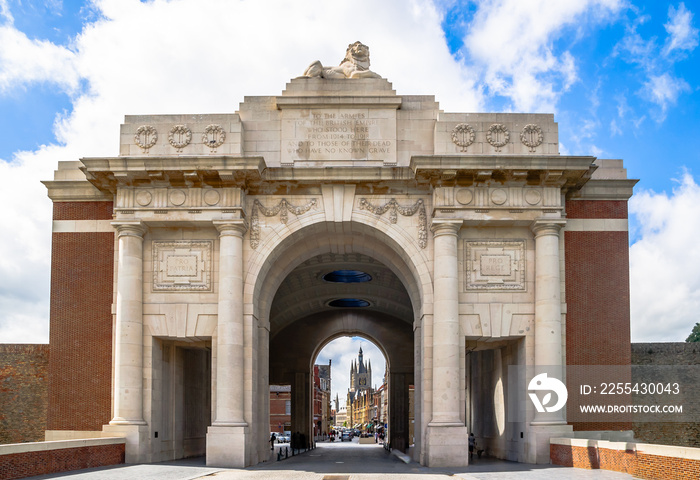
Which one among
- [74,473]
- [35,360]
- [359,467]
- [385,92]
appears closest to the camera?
[74,473]

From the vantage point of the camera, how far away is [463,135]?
28.6 m

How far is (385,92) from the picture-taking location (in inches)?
1155

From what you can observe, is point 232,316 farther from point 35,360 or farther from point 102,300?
point 35,360

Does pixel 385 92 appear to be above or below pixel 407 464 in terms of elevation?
above

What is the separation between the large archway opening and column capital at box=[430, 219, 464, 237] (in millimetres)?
2900

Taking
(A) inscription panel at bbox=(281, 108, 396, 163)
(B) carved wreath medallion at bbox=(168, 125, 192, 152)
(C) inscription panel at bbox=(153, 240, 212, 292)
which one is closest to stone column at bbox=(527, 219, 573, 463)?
(A) inscription panel at bbox=(281, 108, 396, 163)

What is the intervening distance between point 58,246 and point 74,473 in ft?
34.5

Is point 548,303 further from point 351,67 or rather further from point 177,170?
point 177,170

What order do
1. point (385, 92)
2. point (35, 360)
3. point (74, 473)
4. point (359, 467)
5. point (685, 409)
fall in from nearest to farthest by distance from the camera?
point (74, 473) < point (359, 467) < point (385, 92) < point (35, 360) < point (685, 409)

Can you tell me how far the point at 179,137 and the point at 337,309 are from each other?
24.6 m

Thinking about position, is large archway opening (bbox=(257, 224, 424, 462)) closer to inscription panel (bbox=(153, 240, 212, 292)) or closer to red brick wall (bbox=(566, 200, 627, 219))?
inscription panel (bbox=(153, 240, 212, 292))

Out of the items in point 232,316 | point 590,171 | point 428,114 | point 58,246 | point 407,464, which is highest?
point 428,114

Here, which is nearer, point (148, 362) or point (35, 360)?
point (148, 362)

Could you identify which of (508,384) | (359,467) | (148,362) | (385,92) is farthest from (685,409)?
(148,362)
